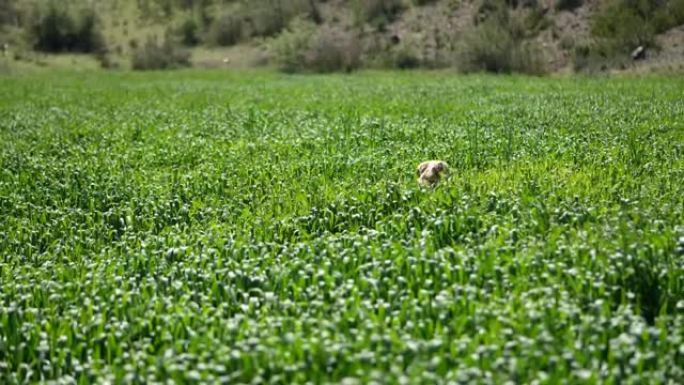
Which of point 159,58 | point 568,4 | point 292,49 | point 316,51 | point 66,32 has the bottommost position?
point 159,58

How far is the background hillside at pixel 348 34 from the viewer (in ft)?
137

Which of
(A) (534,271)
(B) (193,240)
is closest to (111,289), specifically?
(B) (193,240)

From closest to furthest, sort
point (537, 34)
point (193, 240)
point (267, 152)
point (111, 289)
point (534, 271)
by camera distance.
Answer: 1. point (534, 271)
2. point (111, 289)
3. point (193, 240)
4. point (267, 152)
5. point (537, 34)

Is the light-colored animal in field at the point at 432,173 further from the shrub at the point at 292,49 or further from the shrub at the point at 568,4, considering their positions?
the shrub at the point at 292,49

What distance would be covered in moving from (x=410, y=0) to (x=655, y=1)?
20.7 metres

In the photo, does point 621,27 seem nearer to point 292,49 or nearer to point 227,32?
point 292,49

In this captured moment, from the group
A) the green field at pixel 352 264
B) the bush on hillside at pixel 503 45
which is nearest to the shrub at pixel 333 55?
the bush on hillside at pixel 503 45

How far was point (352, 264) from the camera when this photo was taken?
595 cm

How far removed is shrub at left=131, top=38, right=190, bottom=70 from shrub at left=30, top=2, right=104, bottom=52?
11236mm

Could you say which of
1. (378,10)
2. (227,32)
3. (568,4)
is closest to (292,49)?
(378,10)

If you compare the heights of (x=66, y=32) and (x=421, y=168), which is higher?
(x=66, y=32)

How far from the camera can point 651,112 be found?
637 inches

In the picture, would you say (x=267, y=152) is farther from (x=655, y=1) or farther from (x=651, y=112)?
(x=655, y=1)

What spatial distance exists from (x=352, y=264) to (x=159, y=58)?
2358 inches
